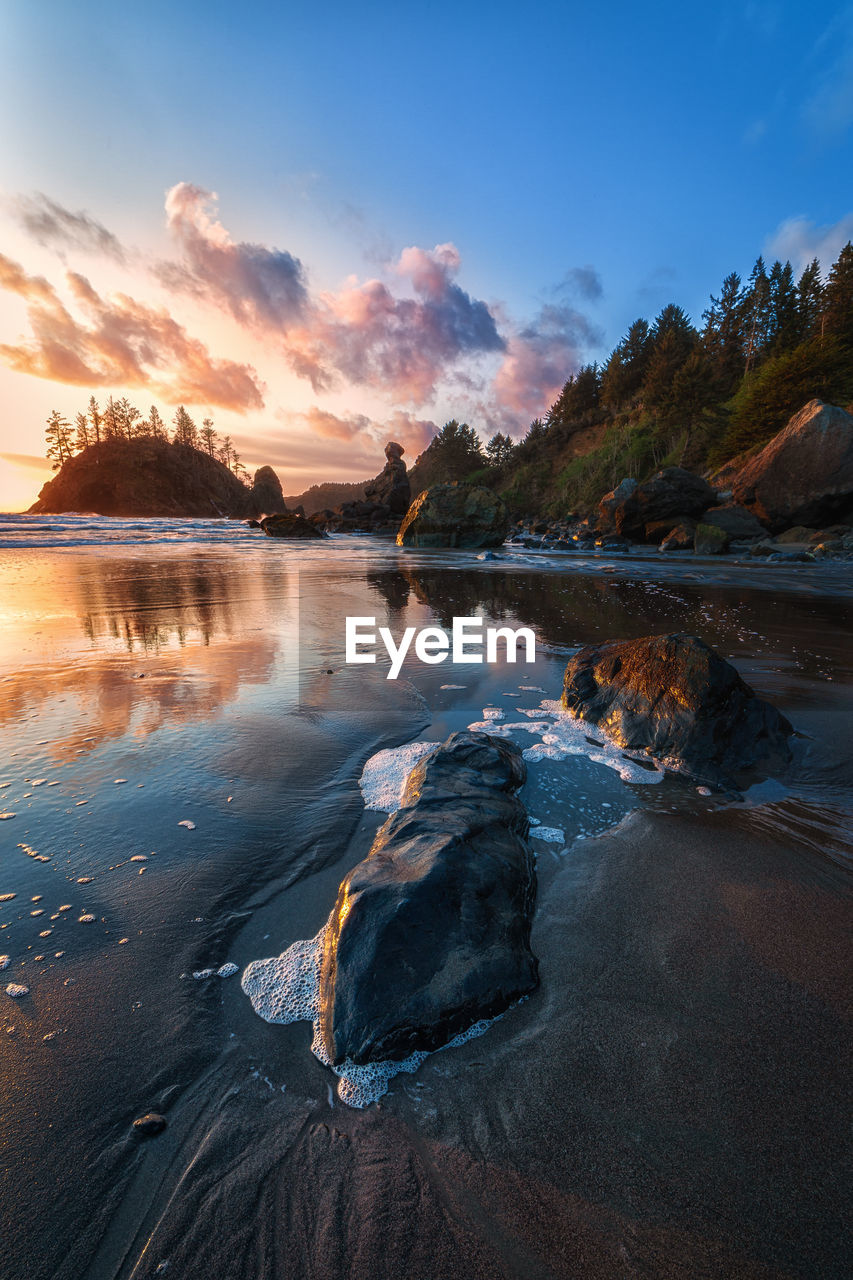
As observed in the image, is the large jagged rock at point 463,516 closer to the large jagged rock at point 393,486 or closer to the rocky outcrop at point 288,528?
the rocky outcrop at point 288,528

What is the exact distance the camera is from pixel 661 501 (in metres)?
24.1

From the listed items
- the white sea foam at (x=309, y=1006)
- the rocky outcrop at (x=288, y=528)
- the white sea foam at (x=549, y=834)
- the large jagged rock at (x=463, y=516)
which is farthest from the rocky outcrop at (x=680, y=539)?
the white sea foam at (x=309, y=1006)

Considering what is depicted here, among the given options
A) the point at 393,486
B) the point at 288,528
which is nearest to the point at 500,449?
the point at 393,486

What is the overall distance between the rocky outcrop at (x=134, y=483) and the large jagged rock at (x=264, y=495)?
170 inches

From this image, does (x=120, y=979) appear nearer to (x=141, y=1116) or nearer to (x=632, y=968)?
(x=141, y=1116)

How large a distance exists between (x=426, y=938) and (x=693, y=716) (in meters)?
2.63

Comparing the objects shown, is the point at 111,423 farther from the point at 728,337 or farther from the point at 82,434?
the point at 728,337

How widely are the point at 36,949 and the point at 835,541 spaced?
2628 cm

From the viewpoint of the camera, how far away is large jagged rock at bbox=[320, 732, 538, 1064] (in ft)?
5.32

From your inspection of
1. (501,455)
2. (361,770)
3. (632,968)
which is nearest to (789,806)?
(632,968)

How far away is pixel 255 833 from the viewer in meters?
2.71

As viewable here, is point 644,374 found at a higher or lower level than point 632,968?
higher

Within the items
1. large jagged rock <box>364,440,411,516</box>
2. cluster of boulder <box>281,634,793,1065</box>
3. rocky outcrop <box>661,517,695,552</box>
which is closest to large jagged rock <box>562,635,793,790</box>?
cluster of boulder <box>281,634,793,1065</box>

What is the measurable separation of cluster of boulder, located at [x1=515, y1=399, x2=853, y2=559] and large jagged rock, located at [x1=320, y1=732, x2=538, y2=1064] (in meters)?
21.4
